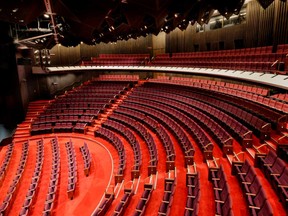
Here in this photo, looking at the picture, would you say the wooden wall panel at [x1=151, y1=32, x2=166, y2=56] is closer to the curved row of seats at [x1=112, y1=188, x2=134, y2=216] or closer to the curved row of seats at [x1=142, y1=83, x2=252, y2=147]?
the curved row of seats at [x1=142, y1=83, x2=252, y2=147]

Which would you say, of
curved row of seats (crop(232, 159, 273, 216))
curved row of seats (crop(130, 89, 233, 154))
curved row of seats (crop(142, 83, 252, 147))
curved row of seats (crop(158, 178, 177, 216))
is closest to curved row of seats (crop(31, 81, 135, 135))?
curved row of seats (crop(130, 89, 233, 154))

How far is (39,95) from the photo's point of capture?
8203 millimetres

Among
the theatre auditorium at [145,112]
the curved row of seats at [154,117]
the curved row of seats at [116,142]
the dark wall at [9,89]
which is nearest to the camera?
the theatre auditorium at [145,112]

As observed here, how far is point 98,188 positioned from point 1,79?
5045 mm

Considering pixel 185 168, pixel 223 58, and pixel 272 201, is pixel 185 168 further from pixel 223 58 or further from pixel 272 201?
pixel 223 58

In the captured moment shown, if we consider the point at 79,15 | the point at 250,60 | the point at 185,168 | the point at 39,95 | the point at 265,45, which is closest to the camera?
the point at 79,15

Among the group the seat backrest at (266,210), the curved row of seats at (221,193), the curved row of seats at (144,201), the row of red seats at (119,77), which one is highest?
the row of red seats at (119,77)

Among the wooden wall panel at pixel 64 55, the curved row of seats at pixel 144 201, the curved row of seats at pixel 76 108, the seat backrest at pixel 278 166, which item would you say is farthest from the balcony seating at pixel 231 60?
the wooden wall panel at pixel 64 55

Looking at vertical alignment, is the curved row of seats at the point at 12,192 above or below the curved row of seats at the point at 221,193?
below

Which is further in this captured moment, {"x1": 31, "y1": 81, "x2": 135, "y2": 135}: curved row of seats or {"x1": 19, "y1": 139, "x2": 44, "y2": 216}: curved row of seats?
{"x1": 31, "y1": 81, "x2": 135, "y2": 135}: curved row of seats

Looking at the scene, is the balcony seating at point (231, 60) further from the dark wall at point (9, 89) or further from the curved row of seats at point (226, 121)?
the dark wall at point (9, 89)

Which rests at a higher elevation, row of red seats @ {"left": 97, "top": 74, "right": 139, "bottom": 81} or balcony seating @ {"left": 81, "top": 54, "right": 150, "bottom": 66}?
balcony seating @ {"left": 81, "top": 54, "right": 150, "bottom": 66}

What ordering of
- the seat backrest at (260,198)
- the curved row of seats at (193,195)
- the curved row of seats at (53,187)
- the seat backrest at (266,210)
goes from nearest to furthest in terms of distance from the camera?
the seat backrest at (266,210)
the seat backrest at (260,198)
the curved row of seats at (193,195)
the curved row of seats at (53,187)

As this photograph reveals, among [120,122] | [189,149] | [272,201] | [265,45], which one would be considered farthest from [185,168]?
[265,45]
